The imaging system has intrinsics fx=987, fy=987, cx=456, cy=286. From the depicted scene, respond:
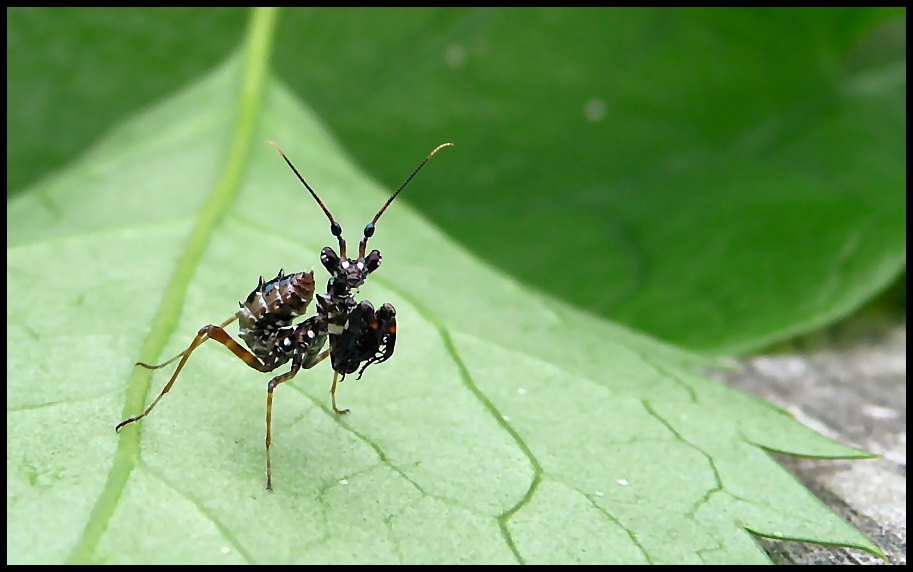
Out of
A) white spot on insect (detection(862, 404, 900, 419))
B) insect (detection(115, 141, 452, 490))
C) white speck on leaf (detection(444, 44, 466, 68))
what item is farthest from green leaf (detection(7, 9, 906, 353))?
insect (detection(115, 141, 452, 490))

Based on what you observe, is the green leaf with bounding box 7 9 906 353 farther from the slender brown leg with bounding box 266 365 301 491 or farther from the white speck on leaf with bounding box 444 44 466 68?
the slender brown leg with bounding box 266 365 301 491

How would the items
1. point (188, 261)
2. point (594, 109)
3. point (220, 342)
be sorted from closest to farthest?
point (220, 342) → point (188, 261) → point (594, 109)

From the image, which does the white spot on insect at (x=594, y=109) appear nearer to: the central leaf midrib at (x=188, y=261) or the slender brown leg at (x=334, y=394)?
the central leaf midrib at (x=188, y=261)

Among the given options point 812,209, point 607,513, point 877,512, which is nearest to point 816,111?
point 812,209

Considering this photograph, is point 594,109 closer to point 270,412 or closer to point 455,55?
point 455,55

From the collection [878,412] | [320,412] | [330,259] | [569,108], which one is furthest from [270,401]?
[569,108]

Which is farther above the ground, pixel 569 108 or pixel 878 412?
pixel 569 108
